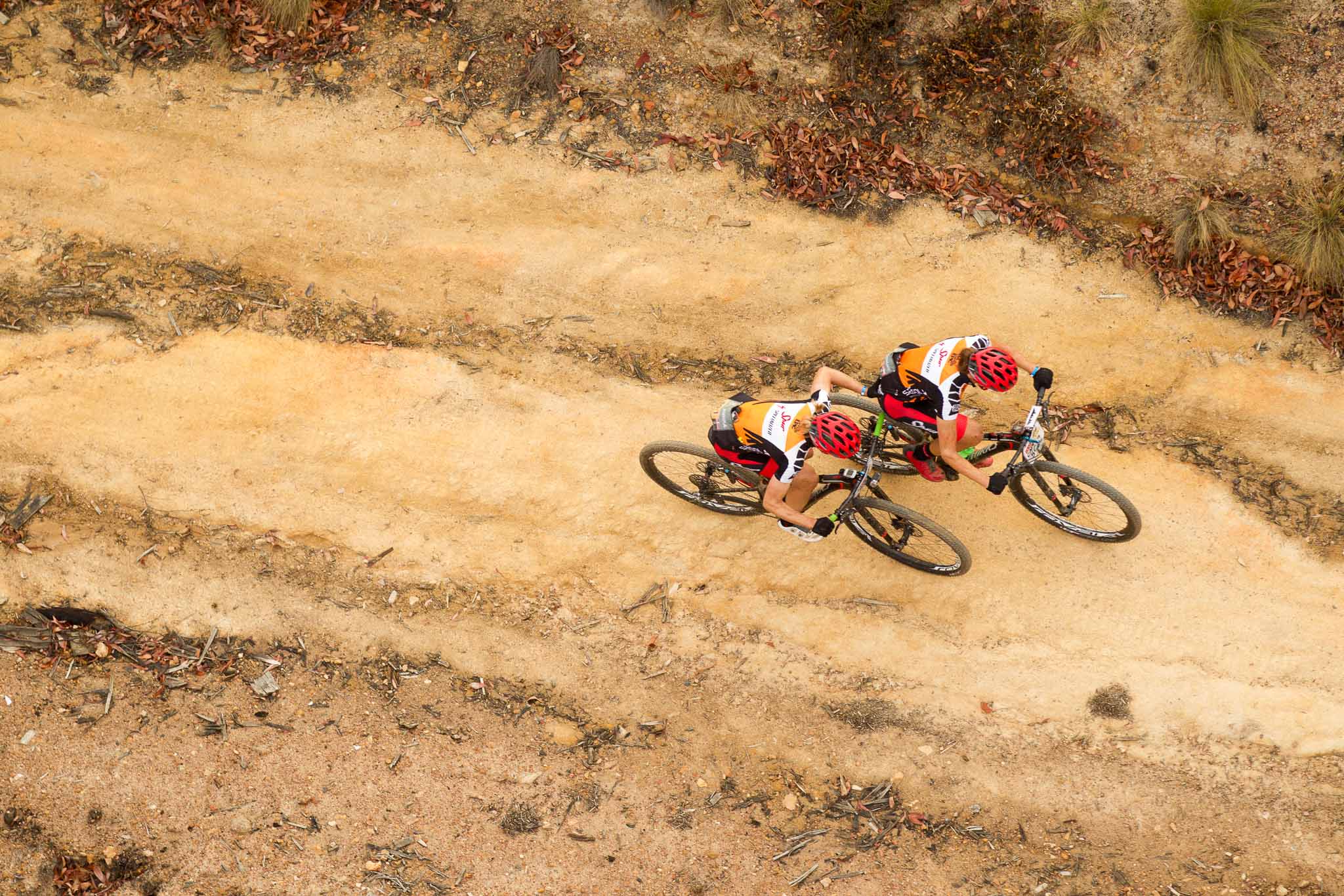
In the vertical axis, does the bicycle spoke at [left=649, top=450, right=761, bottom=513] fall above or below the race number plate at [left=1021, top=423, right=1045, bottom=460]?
below

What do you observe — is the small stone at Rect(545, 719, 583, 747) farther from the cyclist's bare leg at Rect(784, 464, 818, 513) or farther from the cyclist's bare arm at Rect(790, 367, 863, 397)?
the cyclist's bare arm at Rect(790, 367, 863, 397)

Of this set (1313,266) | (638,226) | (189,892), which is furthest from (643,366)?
(1313,266)

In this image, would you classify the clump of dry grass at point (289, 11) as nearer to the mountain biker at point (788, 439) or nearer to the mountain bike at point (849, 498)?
the mountain bike at point (849, 498)

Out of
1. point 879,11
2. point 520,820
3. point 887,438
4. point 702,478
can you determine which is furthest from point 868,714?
point 879,11

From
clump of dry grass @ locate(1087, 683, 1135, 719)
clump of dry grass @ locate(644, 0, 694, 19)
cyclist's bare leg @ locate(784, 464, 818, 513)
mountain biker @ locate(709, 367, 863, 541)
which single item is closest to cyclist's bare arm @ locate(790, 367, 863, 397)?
mountain biker @ locate(709, 367, 863, 541)

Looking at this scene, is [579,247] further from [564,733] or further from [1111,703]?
[1111,703]

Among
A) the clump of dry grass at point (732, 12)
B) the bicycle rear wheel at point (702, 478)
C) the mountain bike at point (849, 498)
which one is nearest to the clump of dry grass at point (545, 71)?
the clump of dry grass at point (732, 12)

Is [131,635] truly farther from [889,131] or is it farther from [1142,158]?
[1142,158]
